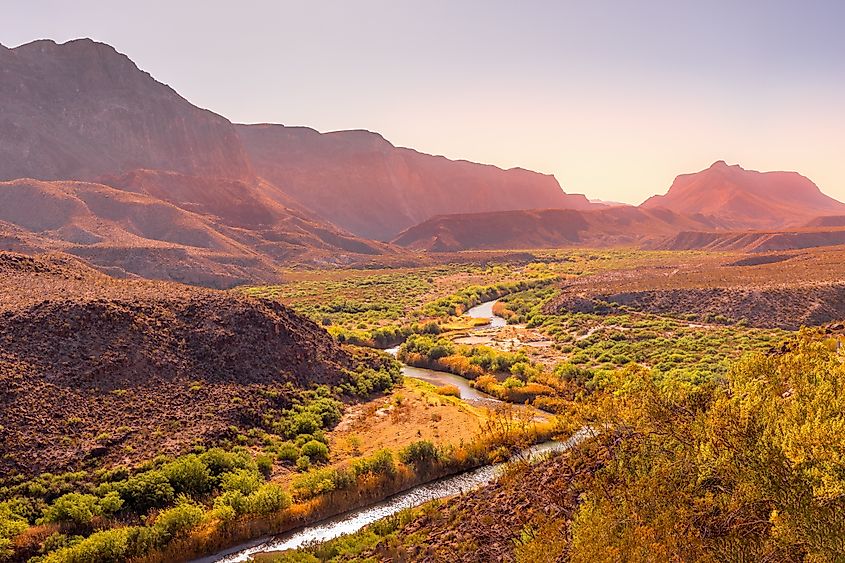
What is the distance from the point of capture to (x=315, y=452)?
92.3 feet

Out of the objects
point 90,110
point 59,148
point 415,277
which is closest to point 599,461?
point 415,277

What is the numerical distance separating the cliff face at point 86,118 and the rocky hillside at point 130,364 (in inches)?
5324

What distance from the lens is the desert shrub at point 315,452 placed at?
91.5ft

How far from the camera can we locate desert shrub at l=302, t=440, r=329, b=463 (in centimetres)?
2789

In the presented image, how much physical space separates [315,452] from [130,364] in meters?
12.8

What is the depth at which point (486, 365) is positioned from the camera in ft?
150

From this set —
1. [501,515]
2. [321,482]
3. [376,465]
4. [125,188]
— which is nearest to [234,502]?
[321,482]

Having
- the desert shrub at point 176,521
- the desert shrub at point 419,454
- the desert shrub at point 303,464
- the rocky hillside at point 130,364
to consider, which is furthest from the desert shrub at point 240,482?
the desert shrub at point 419,454

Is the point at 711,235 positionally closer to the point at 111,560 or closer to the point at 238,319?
the point at 238,319

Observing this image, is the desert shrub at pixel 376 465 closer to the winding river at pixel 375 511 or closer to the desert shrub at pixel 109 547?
the winding river at pixel 375 511

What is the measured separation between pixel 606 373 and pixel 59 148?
564 ft

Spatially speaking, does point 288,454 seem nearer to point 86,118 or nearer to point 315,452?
point 315,452

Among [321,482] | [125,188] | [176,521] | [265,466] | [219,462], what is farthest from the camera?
[125,188]

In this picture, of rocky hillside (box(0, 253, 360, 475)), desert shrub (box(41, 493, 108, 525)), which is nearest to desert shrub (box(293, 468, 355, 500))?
rocky hillside (box(0, 253, 360, 475))
